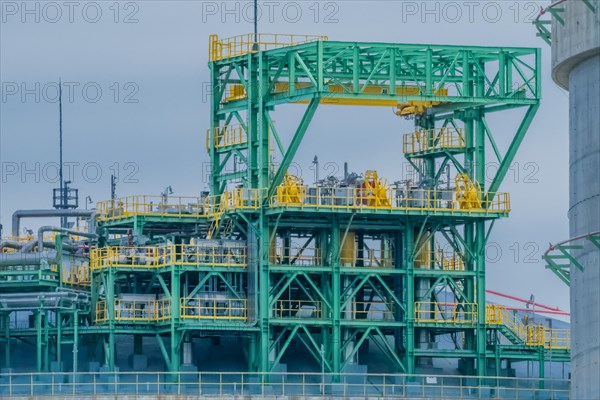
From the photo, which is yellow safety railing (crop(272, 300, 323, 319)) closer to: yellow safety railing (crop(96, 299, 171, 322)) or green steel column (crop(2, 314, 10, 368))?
yellow safety railing (crop(96, 299, 171, 322))

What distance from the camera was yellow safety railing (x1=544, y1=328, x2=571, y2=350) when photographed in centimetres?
11606

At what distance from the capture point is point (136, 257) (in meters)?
112

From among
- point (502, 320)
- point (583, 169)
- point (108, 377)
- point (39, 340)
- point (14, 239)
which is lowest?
point (108, 377)

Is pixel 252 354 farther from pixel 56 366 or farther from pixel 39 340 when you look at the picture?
pixel 39 340

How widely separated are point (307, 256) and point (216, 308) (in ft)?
18.9

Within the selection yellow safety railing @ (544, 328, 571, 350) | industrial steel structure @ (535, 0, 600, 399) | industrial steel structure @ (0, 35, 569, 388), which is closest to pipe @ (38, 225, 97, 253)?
industrial steel structure @ (0, 35, 569, 388)

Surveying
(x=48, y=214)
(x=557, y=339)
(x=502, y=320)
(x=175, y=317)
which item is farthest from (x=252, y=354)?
(x=557, y=339)

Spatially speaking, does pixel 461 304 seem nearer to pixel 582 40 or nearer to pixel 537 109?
pixel 537 109

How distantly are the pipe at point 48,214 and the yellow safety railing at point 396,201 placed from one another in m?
11.1

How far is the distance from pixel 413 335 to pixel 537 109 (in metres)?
13.2

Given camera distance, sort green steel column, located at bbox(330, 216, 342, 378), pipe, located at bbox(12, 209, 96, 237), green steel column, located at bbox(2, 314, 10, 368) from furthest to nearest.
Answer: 1. pipe, located at bbox(12, 209, 96, 237)
2. green steel column, located at bbox(2, 314, 10, 368)
3. green steel column, located at bbox(330, 216, 342, 378)

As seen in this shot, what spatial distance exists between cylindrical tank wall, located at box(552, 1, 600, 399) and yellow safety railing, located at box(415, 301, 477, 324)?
4639 centimetres

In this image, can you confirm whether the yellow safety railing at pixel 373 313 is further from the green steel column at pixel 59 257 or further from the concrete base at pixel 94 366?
the green steel column at pixel 59 257

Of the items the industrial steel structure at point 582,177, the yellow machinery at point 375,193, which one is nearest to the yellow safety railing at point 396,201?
the yellow machinery at point 375,193
